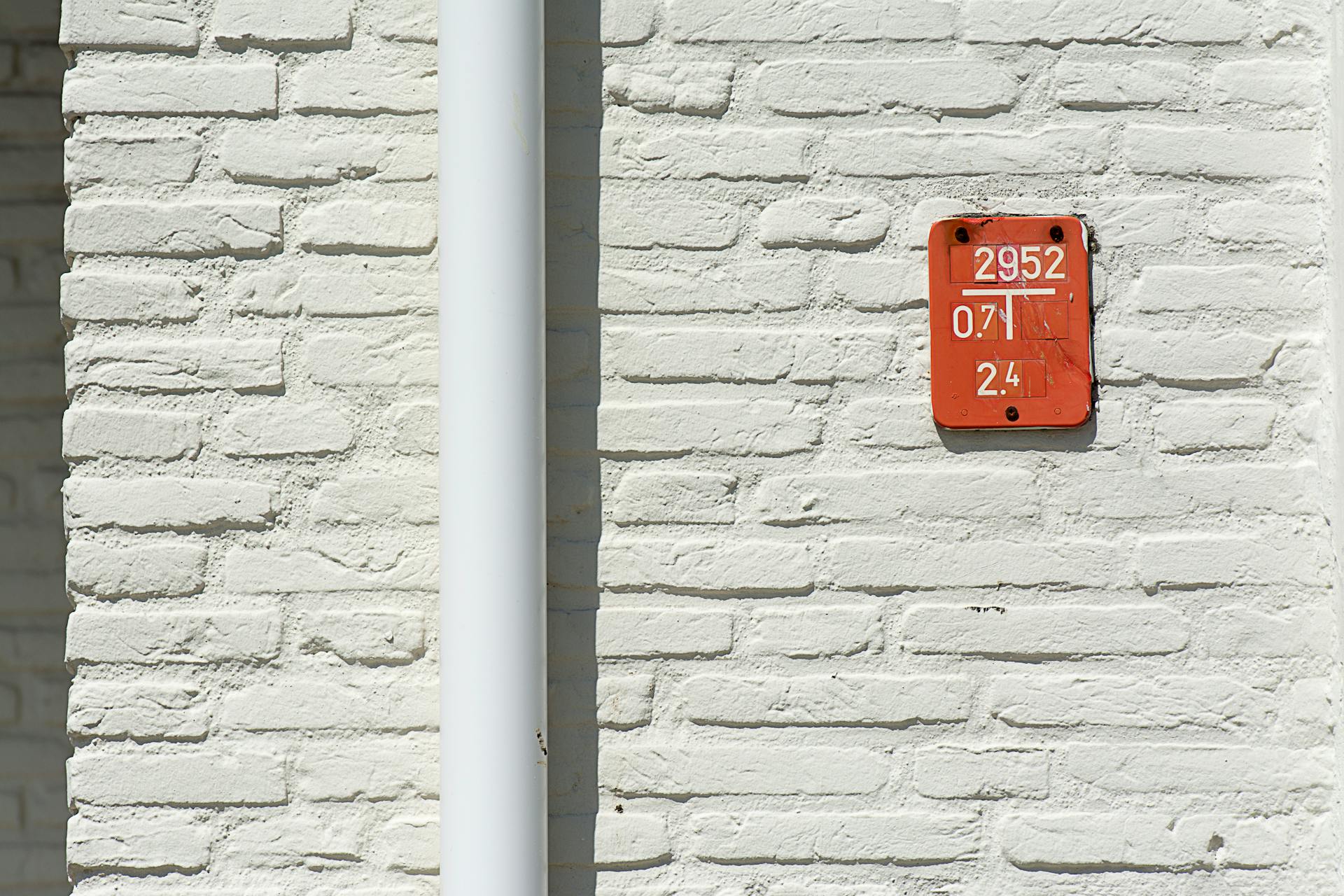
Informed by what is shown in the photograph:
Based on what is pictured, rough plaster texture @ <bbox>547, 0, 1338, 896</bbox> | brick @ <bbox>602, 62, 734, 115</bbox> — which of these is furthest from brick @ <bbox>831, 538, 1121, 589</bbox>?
brick @ <bbox>602, 62, 734, 115</bbox>

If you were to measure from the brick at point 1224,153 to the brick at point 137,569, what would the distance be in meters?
1.29

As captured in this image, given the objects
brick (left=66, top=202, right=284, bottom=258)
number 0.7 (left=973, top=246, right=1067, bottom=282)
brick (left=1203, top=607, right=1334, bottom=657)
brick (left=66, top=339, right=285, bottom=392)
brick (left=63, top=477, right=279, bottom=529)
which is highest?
brick (left=66, top=202, right=284, bottom=258)

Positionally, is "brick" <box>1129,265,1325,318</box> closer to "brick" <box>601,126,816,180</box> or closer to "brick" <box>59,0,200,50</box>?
"brick" <box>601,126,816,180</box>

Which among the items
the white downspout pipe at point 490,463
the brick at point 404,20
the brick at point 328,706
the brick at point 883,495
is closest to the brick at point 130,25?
the brick at point 404,20

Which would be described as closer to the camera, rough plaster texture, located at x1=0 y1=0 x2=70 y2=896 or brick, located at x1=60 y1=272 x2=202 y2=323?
brick, located at x1=60 y1=272 x2=202 y2=323

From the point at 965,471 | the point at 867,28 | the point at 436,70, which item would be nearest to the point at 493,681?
the point at 965,471

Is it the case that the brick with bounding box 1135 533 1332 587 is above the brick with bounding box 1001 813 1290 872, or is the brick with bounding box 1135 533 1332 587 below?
above

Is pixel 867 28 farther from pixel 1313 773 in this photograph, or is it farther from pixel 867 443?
pixel 1313 773

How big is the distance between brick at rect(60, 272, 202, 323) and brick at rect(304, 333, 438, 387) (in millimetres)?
172

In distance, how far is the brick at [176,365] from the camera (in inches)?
51.4

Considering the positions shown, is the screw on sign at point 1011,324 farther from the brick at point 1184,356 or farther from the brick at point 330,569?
the brick at point 330,569

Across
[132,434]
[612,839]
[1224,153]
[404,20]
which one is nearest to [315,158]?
[404,20]

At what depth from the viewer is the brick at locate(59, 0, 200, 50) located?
131 centimetres

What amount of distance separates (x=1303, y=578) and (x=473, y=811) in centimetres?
106
